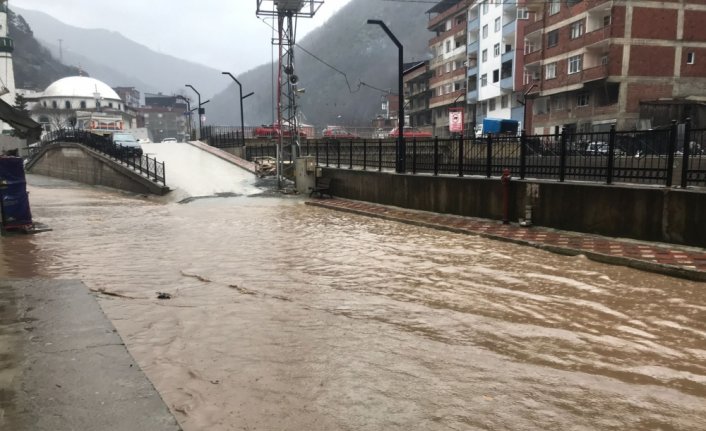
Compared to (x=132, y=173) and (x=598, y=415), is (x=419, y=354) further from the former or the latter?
(x=132, y=173)

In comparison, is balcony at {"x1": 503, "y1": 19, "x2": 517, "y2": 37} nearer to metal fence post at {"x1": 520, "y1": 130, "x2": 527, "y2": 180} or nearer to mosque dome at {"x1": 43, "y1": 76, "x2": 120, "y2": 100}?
metal fence post at {"x1": 520, "y1": 130, "x2": 527, "y2": 180}

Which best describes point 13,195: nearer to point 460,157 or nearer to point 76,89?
point 460,157

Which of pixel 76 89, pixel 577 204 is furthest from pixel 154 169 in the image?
pixel 76 89

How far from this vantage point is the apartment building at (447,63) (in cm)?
6644

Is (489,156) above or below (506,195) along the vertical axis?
above

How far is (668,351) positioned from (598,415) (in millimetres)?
1907

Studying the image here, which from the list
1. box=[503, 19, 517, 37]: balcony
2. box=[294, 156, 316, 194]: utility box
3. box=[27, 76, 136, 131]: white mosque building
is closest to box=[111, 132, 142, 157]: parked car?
box=[294, 156, 316, 194]: utility box

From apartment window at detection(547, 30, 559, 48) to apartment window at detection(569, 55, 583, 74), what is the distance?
3.29 meters

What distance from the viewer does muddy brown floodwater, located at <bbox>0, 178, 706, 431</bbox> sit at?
393 centimetres

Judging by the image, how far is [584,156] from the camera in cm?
1189

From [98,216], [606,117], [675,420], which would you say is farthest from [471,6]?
[675,420]

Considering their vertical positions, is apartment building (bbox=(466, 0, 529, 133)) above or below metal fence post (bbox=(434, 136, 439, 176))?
above

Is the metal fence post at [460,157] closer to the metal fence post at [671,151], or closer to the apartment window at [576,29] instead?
the metal fence post at [671,151]

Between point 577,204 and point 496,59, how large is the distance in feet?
163
